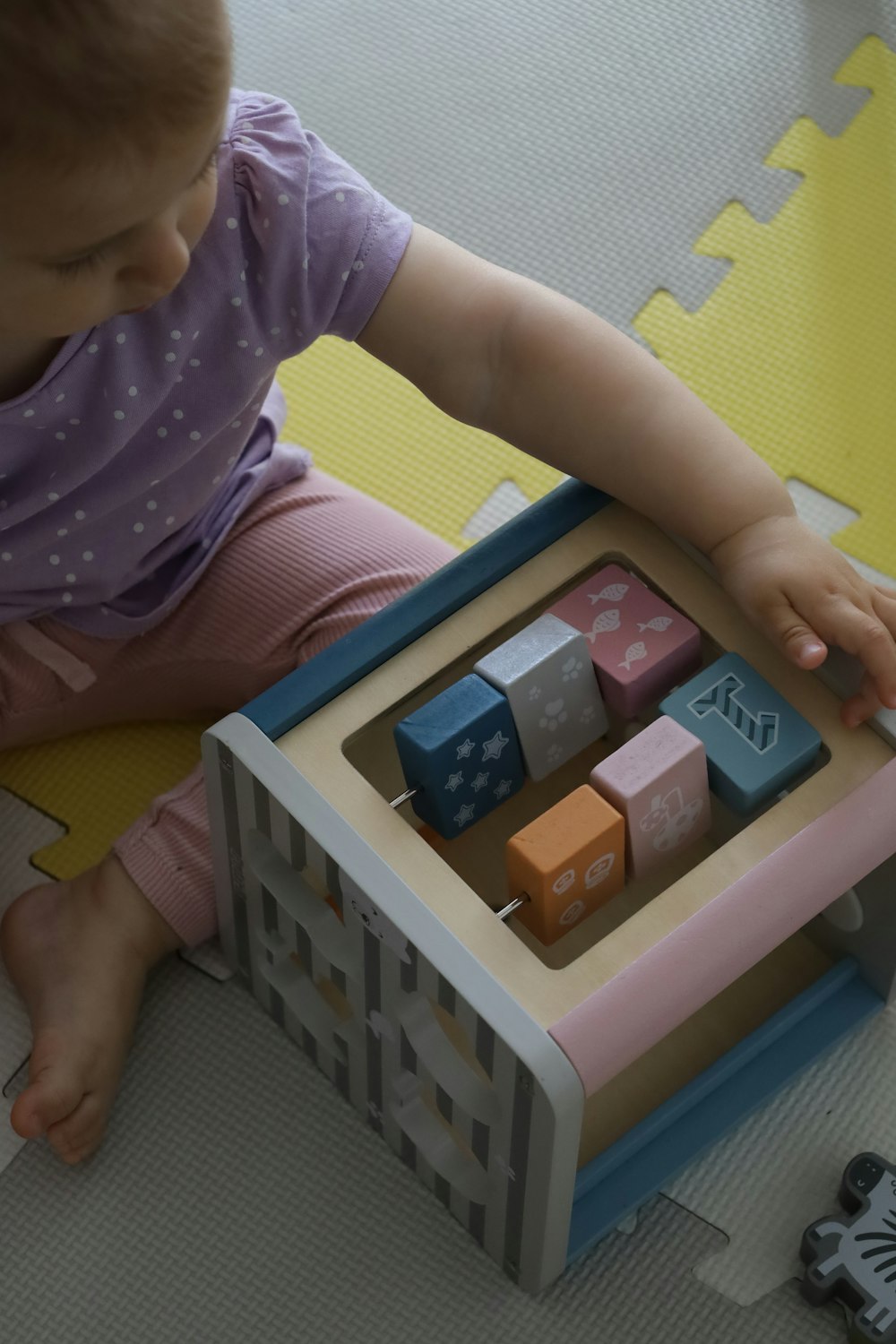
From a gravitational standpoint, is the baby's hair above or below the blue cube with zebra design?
above

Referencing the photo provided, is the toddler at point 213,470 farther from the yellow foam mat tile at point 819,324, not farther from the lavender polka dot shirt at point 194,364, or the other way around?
the yellow foam mat tile at point 819,324

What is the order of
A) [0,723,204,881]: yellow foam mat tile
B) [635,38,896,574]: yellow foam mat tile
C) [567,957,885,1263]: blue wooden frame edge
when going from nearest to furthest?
[567,957,885,1263]: blue wooden frame edge, [0,723,204,881]: yellow foam mat tile, [635,38,896,574]: yellow foam mat tile

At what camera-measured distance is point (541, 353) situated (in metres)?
0.85

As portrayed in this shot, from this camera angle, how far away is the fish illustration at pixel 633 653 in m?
0.79

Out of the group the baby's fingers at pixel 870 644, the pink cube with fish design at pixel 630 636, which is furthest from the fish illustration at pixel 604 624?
the baby's fingers at pixel 870 644

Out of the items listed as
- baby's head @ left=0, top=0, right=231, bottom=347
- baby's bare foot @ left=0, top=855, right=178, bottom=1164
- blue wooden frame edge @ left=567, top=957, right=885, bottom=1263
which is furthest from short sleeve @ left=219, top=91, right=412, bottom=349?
blue wooden frame edge @ left=567, top=957, right=885, bottom=1263

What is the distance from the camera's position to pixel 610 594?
0.81 m

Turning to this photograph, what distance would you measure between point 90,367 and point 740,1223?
59 cm

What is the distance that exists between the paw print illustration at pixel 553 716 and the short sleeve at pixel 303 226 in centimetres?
24

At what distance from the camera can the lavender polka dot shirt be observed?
2.60 feet

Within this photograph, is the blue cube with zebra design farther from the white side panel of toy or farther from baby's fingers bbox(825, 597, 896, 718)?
the white side panel of toy

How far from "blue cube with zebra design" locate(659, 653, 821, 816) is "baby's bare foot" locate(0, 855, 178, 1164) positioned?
0.37 meters

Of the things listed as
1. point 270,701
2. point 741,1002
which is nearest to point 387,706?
point 270,701

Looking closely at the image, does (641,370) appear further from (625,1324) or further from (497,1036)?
(625,1324)
